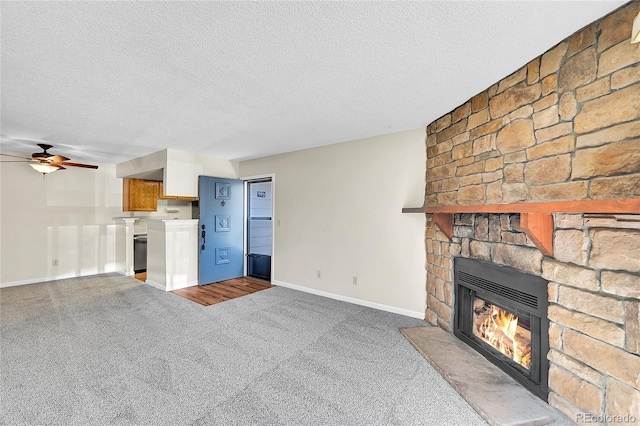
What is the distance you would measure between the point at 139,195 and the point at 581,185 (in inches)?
262

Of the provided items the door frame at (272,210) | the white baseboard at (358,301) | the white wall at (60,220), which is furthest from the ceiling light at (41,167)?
the white baseboard at (358,301)

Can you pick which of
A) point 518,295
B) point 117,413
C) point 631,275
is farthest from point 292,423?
point 631,275

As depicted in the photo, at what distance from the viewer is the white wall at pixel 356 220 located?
3361 mm

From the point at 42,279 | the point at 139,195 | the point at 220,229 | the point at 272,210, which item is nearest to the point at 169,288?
the point at 220,229

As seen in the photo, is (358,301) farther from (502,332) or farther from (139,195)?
(139,195)

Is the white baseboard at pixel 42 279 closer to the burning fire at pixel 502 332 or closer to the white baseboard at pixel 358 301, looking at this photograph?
the white baseboard at pixel 358 301

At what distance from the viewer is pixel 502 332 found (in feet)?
7.31

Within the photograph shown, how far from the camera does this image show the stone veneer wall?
4.38 feet

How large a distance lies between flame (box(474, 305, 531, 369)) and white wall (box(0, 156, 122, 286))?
682cm

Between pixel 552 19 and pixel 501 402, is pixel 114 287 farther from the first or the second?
pixel 552 19

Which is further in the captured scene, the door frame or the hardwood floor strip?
the door frame

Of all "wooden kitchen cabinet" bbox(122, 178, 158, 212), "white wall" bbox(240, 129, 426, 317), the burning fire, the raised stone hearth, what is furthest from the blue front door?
Result: the burning fire

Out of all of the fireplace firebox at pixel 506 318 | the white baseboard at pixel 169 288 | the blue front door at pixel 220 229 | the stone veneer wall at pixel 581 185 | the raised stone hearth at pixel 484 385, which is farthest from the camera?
the blue front door at pixel 220 229

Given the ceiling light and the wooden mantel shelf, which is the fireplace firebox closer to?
the wooden mantel shelf
